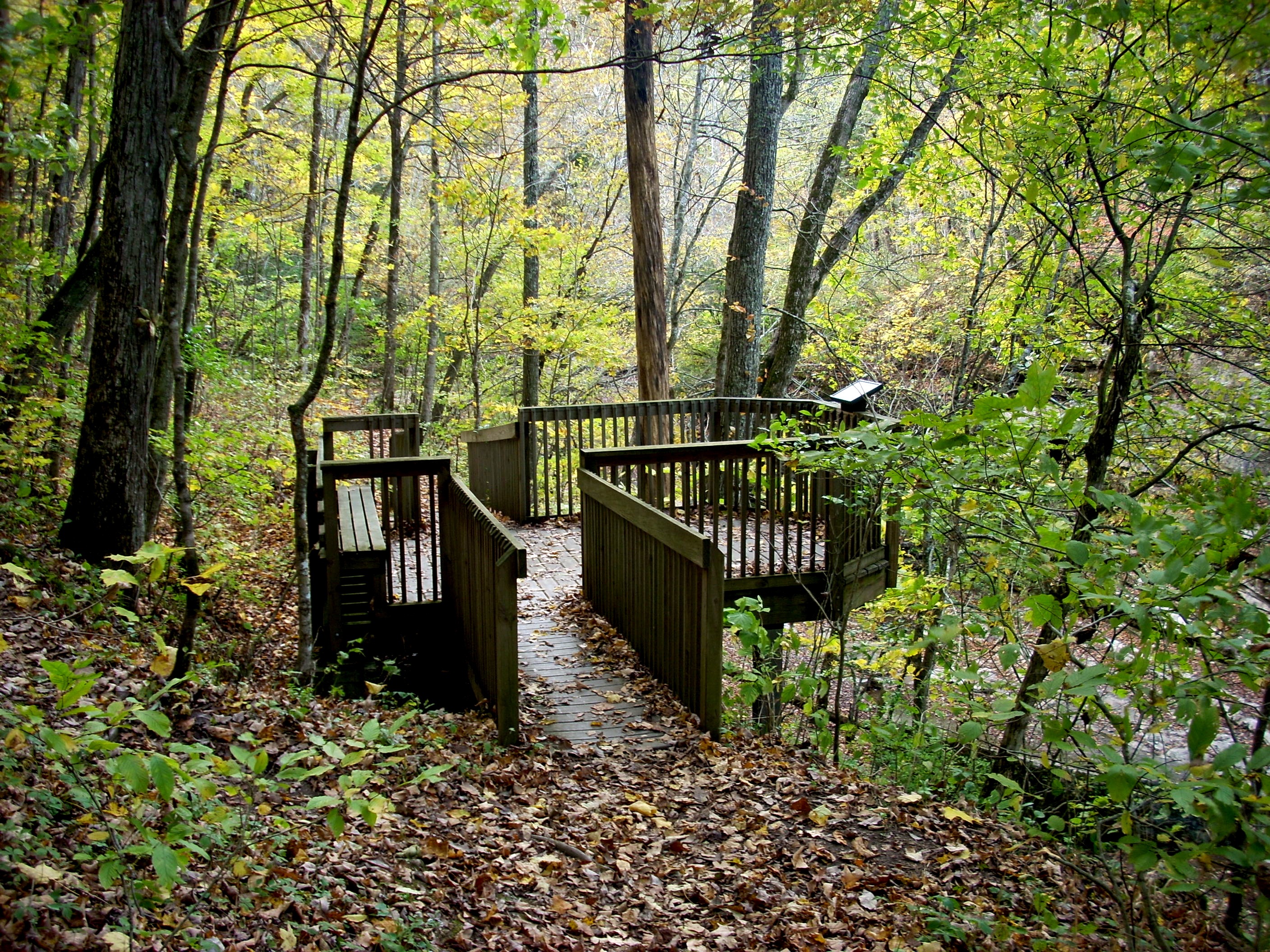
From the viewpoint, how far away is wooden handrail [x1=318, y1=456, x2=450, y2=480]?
6.04m

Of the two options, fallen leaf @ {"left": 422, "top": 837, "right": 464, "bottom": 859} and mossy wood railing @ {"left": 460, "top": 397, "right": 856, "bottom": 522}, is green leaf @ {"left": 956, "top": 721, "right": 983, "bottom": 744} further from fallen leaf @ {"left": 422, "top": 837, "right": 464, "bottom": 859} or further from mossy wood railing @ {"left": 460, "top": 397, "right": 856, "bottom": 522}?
mossy wood railing @ {"left": 460, "top": 397, "right": 856, "bottom": 522}

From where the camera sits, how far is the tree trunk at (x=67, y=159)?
628 cm

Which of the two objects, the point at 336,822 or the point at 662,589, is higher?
the point at 336,822

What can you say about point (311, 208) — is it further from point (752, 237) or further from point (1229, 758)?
point (1229, 758)

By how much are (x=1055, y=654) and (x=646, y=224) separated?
382 inches

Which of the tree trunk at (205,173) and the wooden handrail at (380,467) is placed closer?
the tree trunk at (205,173)

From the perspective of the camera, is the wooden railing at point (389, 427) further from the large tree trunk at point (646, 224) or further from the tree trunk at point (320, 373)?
the large tree trunk at point (646, 224)

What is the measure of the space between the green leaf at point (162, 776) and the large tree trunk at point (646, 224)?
32.4 ft

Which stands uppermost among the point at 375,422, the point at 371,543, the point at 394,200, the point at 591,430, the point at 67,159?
the point at 394,200

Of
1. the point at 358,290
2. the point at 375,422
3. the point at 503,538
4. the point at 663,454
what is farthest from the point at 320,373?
the point at 358,290

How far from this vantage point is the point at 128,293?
571 centimetres

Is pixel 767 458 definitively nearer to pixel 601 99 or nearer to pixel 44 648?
pixel 44 648

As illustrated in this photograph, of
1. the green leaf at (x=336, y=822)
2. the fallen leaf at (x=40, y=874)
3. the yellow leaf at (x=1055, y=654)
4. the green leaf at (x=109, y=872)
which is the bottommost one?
the fallen leaf at (x=40, y=874)

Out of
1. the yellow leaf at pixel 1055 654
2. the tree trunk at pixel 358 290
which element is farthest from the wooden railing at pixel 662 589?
the tree trunk at pixel 358 290
